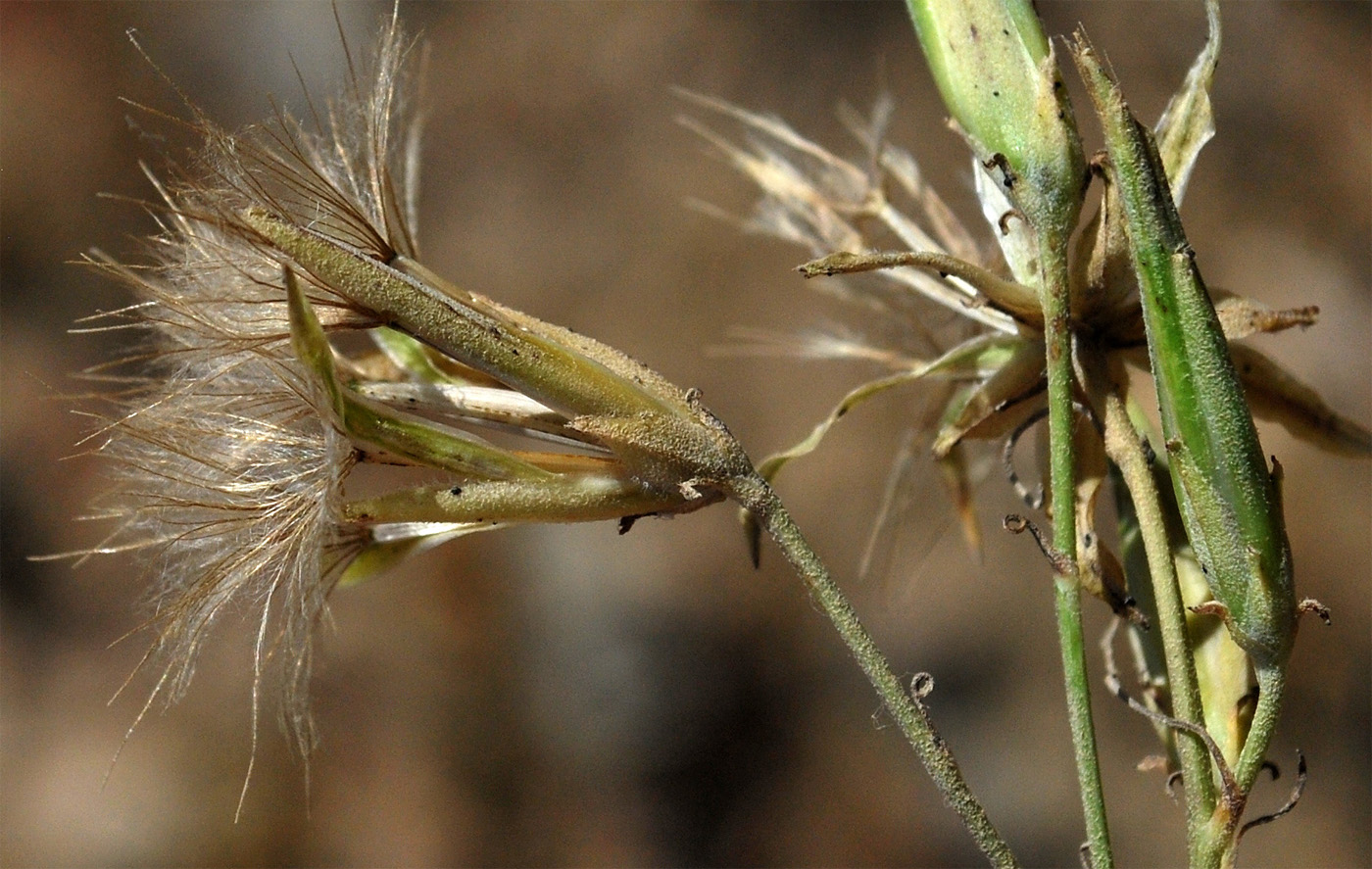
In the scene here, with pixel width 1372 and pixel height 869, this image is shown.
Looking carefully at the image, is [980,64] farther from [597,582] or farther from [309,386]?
[597,582]

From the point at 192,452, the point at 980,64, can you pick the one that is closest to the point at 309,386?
the point at 192,452

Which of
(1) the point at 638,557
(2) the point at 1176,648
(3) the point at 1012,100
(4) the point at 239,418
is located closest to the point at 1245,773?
(2) the point at 1176,648

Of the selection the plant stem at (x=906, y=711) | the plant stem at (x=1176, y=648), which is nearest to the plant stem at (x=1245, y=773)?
the plant stem at (x=1176, y=648)

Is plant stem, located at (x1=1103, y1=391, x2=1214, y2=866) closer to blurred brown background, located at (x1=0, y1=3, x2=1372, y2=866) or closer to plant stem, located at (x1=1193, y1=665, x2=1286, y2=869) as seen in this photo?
plant stem, located at (x1=1193, y1=665, x2=1286, y2=869)

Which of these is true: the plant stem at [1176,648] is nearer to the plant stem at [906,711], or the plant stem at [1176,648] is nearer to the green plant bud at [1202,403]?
the green plant bud at [1202,403]

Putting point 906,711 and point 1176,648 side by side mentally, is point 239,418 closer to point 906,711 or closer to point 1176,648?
point 906,711

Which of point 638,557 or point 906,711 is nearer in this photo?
point 906,711

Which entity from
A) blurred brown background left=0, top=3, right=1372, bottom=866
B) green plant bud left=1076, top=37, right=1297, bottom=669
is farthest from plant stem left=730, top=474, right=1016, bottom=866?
blurred brown background left=0, top=3, right=1372, bottom=866
